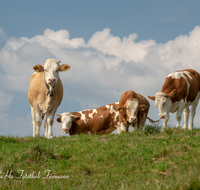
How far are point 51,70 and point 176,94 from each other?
5.91 m

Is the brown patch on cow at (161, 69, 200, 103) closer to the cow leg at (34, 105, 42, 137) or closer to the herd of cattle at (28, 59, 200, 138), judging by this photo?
the herd of cattle at (28, 59, 200, 138)

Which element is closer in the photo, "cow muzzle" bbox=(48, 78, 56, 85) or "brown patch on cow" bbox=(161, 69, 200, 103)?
"cow muzzle" bbox=(48, 78, 56, 85)

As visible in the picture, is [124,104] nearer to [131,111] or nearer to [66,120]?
[131,111]

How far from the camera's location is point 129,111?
1387 cm

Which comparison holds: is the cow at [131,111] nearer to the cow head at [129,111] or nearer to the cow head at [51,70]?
the cow head at [129,111]

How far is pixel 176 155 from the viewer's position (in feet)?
26.8

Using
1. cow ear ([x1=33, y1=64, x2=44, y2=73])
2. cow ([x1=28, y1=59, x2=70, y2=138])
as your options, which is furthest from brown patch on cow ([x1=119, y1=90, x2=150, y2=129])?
cow ear ([x1=33, y1=64, x2=44, y2=73])

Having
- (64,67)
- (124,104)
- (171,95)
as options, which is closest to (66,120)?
(64,67)

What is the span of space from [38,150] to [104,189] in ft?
10.5

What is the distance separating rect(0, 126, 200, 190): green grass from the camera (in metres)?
7.12

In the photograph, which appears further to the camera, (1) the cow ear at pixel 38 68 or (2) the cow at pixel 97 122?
(2) the cow at pixel 97 122

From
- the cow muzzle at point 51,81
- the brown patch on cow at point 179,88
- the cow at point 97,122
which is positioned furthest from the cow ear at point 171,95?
the cow muzzle at point 51,81

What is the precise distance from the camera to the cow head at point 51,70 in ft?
41.8

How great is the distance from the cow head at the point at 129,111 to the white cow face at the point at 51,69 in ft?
10.6
